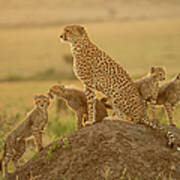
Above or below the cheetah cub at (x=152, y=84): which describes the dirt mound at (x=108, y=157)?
below

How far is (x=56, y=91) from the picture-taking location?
8453 mm

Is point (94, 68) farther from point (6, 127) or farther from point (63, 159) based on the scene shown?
point (6, 127)

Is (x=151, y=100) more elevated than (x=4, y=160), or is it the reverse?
(x=151, y=100)

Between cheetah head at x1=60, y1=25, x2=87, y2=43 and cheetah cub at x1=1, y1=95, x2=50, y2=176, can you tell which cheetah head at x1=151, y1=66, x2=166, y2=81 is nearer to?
cheetah head at x1=60, y1=25, x2=87, y2=43

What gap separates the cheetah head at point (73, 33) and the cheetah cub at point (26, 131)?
1.16 meters

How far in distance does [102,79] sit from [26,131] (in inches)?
64.0

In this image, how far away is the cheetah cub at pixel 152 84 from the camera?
25.8 feet

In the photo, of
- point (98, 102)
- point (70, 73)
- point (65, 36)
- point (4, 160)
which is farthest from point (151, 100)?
point (70, 73)

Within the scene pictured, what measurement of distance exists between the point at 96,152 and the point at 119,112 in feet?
2.92

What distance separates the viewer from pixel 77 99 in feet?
27.3

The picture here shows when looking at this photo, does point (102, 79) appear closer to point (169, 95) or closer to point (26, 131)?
point (26, 131)

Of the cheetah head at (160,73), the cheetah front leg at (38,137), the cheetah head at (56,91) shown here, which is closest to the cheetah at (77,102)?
the cheetah head at (56,91)

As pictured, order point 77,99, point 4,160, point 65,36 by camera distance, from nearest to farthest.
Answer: point 65,36 → point 4,160 → point 77,99

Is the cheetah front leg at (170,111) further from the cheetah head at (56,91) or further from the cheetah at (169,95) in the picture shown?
the cheetah head at (56,91)
